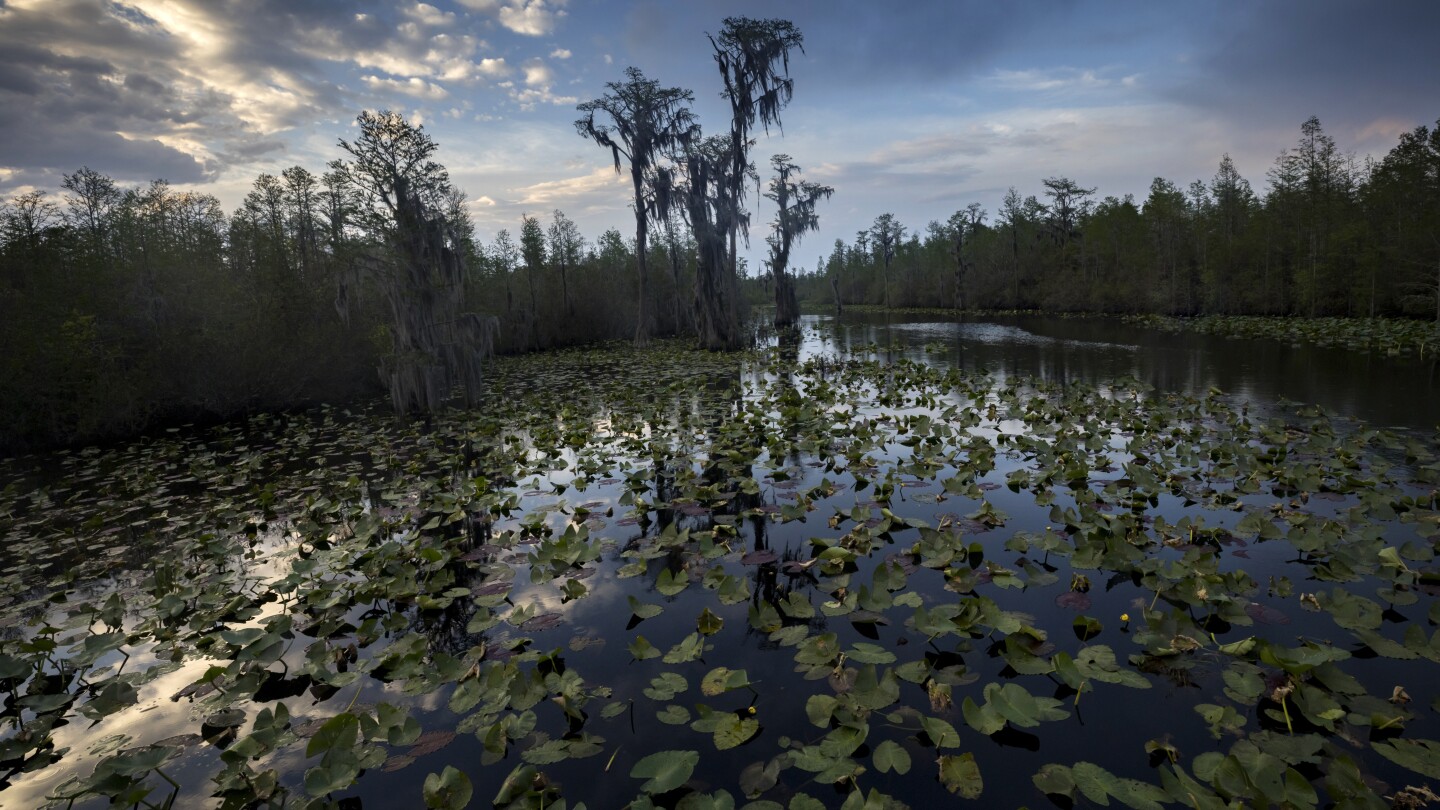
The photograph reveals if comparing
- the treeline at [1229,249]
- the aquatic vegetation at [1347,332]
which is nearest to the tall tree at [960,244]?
the treeline at [1229,249]

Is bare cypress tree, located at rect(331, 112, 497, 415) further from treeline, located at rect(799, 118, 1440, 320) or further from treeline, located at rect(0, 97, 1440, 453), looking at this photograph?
treeline, located at rect(799, 118, 1440, 320)

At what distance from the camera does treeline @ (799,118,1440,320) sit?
2673 cm

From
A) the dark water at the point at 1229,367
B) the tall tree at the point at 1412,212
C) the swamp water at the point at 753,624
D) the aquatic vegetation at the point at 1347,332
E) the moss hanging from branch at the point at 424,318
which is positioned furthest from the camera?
the tall tree at the point at 1412,212

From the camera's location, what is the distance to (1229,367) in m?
16.0

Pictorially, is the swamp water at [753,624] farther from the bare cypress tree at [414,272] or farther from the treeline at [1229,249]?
the treeline at [1229,249]

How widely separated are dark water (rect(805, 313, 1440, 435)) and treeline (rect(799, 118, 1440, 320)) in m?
9.83

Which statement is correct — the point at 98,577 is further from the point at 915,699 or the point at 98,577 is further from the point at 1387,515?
the point at 1387,515

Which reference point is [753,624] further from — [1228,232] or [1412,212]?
[1228,232]

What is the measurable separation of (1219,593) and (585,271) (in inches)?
1447

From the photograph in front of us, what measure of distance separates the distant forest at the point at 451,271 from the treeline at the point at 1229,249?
0.47 feet

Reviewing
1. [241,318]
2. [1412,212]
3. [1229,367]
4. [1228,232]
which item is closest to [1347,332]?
[1412,212]

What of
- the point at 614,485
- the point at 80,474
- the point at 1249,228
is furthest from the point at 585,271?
the point at 1249,228

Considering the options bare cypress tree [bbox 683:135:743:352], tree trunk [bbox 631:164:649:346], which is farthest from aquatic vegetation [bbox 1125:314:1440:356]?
tree trunk [bbox 631:164:649:346]

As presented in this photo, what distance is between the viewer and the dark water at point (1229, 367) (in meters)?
10.7
